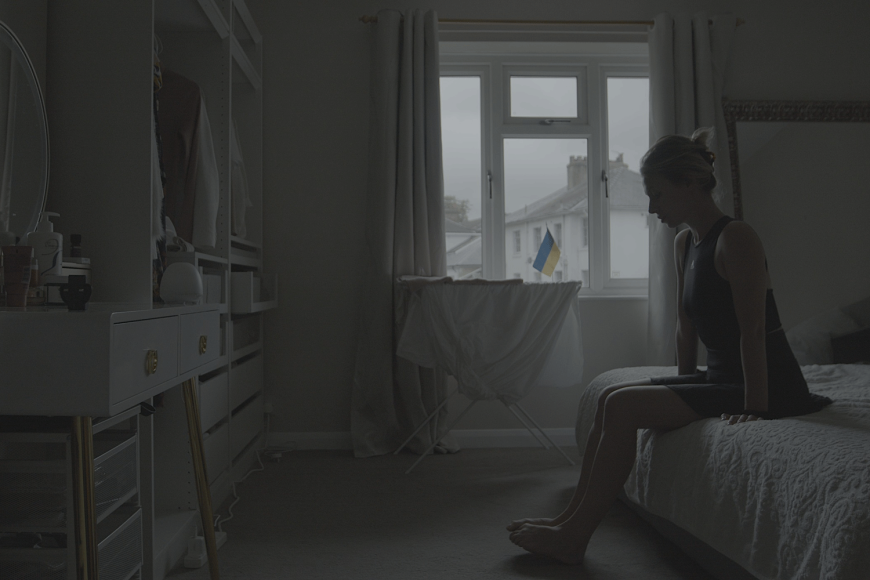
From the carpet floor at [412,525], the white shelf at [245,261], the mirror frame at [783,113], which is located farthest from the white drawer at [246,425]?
the mirror frame at [783,113]

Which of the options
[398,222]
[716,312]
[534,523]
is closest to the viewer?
[716,312]

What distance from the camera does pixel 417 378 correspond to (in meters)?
2.98

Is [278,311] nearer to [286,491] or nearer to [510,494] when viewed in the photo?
[286,491]

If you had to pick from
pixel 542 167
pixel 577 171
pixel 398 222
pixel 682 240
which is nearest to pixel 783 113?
pixel 577 171

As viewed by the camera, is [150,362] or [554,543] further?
[554,543]

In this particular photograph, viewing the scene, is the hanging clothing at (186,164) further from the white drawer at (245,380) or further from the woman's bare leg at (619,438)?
the woman's bare leg at (619,438)

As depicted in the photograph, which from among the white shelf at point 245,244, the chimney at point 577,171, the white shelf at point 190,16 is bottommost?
the white shelf at point 245,244

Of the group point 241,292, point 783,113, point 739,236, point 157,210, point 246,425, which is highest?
point 783,113

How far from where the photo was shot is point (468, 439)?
124 inches

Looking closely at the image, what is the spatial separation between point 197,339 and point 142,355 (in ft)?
1.06

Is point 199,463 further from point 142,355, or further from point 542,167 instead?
point 542,167

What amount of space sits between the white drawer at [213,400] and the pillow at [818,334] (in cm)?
265

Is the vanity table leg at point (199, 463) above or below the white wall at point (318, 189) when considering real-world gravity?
below

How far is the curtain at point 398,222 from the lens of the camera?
298 centimetres
